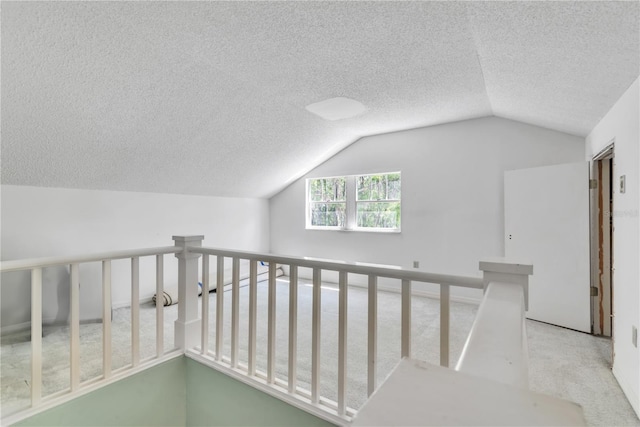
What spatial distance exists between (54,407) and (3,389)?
0.88 m

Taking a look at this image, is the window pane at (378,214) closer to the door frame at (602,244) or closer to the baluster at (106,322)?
the door frame at (602,244)

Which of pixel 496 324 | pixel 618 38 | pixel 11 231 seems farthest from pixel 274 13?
pixel 11 231

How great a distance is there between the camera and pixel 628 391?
78.2 inches

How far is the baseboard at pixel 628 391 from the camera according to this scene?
6.05 feet

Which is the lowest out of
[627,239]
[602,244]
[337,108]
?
[602,244]

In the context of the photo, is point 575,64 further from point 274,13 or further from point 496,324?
point 496,324

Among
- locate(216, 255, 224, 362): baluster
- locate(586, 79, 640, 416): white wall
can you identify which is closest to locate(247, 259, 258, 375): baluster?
locate(216, 255, 224, 362): baluster

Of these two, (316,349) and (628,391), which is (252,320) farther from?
(628,391)

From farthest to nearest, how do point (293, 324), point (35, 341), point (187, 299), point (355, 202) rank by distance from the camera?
point (355, 202), point (187, 299), point (293, 324), point (35, 341)

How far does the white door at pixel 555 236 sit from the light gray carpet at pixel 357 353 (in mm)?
228

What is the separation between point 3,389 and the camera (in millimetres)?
2020

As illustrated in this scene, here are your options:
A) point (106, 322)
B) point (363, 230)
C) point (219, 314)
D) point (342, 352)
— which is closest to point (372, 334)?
point (342, 352)

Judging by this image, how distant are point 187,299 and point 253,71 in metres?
1.92

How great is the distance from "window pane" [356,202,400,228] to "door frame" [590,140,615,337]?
2.26 metres
